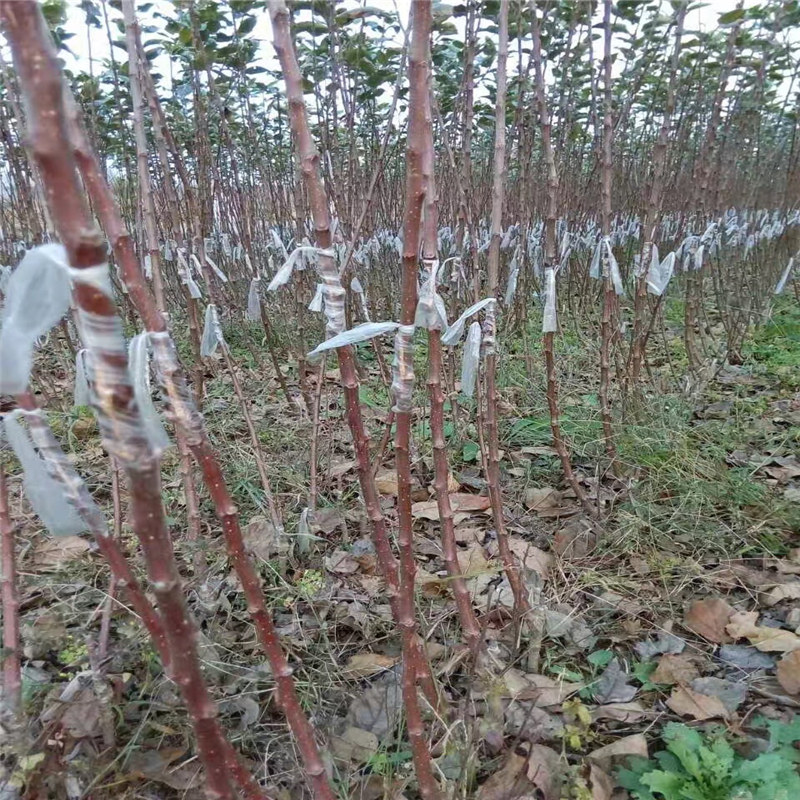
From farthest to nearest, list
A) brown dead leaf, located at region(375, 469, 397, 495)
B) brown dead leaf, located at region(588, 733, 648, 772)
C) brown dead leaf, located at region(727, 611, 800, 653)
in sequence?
brown dead leaf, located at region(375, 469, 397, 495), brown dead leaf, located at region(727, 611, 800, 653), brown dead leaf, located at region(588, 733, 648, 772)

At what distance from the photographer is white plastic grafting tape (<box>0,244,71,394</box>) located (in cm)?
46

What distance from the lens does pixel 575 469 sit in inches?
82.4

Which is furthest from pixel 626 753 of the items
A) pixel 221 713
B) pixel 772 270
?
pixel 772 270

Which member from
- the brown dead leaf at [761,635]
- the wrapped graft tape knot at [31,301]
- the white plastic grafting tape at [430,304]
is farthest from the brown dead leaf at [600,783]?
the wrapped graft tape knot at [31,301]

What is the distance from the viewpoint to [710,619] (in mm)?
1322

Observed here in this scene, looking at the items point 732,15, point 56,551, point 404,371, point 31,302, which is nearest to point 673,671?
point 404,371

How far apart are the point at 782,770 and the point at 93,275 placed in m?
1.16

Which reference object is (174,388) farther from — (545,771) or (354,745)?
(545,771)

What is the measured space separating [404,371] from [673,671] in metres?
0.88

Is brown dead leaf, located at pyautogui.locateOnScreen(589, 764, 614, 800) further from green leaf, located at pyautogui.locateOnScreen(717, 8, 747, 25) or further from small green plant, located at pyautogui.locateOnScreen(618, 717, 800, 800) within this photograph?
green leaf, located at pyautogui.locateOnScreen(717, 8, 747, 25)

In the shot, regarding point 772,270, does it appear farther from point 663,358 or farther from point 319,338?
point 319,338

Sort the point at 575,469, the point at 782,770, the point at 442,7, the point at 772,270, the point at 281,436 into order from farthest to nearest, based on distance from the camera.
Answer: the point at 772,270
the point at 281,436
the point at 575,469
the point at 442,7
the point at 782,770

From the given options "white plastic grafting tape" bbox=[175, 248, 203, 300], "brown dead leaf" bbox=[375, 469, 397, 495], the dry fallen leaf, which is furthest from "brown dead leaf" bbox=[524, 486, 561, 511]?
"white plastic grafting tape" bbox=[175, 248, 203, 300]

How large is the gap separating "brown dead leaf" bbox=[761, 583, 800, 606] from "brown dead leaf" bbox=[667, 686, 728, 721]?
1.27 ft
